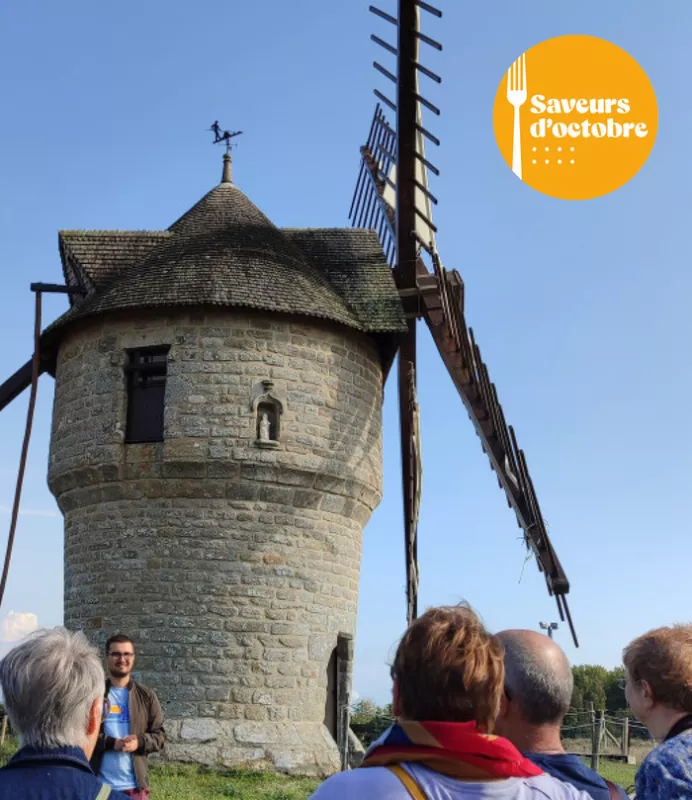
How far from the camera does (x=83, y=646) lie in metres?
2.66

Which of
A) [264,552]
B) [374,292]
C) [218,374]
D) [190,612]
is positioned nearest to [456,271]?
[374,292]

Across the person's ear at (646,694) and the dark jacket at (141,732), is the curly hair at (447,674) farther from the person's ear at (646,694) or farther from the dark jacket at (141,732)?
the dark jacket at (141,732)

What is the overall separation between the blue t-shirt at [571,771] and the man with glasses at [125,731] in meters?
3.53

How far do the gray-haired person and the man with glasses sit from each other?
357 cm

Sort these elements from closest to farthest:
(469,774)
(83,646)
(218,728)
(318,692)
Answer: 1. (469,774)
2. (83,646)
3. (218,728)
4. (318,692)

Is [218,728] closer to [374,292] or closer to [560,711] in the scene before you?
[374,292]

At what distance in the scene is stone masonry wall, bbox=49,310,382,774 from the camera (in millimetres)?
11625

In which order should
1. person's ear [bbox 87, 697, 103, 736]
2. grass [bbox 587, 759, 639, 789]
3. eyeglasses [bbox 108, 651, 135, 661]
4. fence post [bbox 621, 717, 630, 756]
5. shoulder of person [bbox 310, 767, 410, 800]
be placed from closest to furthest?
shoulder of person [bbox 310, 767, 410, 800] → person's ear [bbox 87, 697, 103, 736] → eyeglasses [bbox 108, 651, 135, 661] → grass [bbox 587, 759, 639, 789] → fence post [bbox 621, 717, 630, 756]

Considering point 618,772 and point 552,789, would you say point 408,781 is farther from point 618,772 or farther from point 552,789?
point 618,772

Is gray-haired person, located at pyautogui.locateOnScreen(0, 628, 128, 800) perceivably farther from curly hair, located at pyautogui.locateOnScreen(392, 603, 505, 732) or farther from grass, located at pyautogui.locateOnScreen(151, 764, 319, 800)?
grass, located at pyautogui.locateOnScreen(151, 764, 319, 800)

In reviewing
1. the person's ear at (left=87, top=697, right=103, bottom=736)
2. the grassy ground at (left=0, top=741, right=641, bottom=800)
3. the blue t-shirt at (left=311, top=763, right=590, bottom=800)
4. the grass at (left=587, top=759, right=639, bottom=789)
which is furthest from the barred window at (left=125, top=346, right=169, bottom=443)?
the blue t-shirt at (left=311, top=763, right=590, bottom=800)

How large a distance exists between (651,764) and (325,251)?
483 inches

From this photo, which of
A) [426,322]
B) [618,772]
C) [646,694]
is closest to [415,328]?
[426,322]

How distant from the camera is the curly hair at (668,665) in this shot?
318cm
